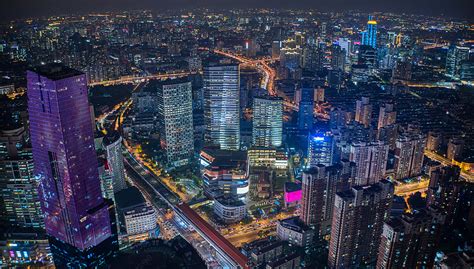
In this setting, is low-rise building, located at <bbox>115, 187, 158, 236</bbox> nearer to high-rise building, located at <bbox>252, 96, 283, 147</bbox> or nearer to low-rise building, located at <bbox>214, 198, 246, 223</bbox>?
low-rise building, located at <bbox>214, 198, 246, 223</bbox>

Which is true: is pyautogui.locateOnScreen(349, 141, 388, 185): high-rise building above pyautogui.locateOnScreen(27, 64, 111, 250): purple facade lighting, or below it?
below

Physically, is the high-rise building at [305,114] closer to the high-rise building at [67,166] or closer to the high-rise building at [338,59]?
the high-rise building at [338,59]

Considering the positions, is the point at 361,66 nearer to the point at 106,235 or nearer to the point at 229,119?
the point at 229,119

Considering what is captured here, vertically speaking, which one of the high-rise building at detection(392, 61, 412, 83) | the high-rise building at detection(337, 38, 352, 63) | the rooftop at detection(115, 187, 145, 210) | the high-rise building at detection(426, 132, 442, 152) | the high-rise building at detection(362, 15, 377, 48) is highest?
the high-rise building at detection(362, 15, 377, 48)

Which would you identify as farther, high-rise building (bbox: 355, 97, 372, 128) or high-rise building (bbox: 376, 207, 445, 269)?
high-rise building (bbox: 355, 97, 372, 128)

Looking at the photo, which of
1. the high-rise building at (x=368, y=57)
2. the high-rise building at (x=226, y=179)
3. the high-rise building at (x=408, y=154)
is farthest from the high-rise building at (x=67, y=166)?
the high-rise building at (x=368, y=57)

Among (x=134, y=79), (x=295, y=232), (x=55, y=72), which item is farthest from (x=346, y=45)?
(x=55, y=72)

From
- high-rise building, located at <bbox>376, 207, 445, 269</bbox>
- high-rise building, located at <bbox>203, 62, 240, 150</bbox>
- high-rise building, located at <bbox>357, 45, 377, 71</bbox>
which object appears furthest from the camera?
high-rise building, located at <bbox>357, 45, 377, 71</bbox>

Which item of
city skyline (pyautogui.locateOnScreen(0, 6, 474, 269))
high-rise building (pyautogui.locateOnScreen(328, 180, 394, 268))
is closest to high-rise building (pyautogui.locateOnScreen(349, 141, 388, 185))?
city skyline (pyautogui.locateOnScreen(0, 6, 474, 269))
